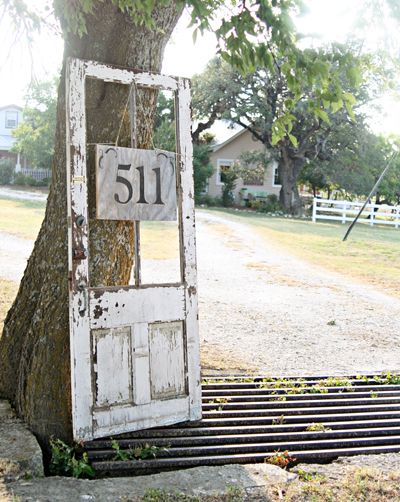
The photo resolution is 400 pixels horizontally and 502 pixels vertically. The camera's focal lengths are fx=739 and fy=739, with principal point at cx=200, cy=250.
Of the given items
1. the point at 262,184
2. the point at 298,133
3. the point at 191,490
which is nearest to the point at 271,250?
A: the point at 191,490

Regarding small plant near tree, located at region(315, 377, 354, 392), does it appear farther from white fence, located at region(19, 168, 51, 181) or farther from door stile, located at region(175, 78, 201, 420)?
white fence, located at region(19, 168, 51, 181)

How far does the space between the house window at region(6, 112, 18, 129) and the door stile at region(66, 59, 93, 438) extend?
51894 millimetres

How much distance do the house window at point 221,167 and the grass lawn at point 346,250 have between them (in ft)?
46.0

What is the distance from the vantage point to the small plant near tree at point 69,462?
4.50m

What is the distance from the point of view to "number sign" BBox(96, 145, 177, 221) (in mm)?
4875

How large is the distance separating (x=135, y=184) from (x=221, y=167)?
3888 centimetres

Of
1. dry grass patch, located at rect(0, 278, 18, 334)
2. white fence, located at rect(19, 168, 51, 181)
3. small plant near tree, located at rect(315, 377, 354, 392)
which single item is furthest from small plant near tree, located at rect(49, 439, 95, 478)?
white fence, located at rect(19, 168, 51, 181)

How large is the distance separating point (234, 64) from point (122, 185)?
58.7 inches

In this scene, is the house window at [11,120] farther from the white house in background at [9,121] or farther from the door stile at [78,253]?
the door stile at [78,253]

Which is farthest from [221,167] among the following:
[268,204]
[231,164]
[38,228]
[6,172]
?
[38,228]

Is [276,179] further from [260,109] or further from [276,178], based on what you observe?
[260,109]

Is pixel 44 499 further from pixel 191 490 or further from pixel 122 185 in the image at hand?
pixel 122 185

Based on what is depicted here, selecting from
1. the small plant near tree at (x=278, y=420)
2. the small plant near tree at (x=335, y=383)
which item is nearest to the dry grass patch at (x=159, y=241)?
the small plant near tree at (x=335, y=383)

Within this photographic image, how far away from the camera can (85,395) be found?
469 centimetres
